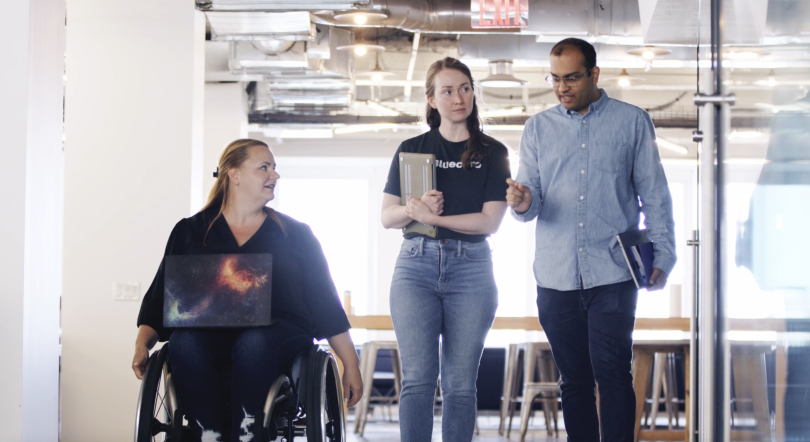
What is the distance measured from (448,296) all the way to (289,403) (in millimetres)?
617

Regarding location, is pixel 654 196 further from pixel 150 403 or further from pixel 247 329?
pixel 150 403

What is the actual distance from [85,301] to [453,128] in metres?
2.82

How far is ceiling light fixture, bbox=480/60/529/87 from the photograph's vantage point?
6.40 meters

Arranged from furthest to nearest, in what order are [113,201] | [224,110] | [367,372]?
1. [224,110]
2. [367,372]
3. [113,201]

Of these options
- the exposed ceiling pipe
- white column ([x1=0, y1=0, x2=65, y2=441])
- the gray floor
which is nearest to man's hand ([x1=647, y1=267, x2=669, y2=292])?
white column ([x1=0, y1=0, x2=65, y2=441])

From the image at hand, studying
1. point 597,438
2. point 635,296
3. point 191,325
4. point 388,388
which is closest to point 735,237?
point 635,296

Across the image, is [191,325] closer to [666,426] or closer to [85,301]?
[85,301]

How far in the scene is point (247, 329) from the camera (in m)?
2.35

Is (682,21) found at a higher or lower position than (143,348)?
higher

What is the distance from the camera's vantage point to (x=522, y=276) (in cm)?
1248

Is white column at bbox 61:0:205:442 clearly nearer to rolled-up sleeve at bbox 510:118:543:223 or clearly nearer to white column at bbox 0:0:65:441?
white column at bbox 0:0:65:441

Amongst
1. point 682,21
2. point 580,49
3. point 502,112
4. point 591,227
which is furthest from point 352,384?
point 502,112

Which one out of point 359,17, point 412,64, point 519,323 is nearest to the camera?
point 359,17

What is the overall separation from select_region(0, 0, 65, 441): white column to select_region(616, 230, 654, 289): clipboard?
6.33ft
